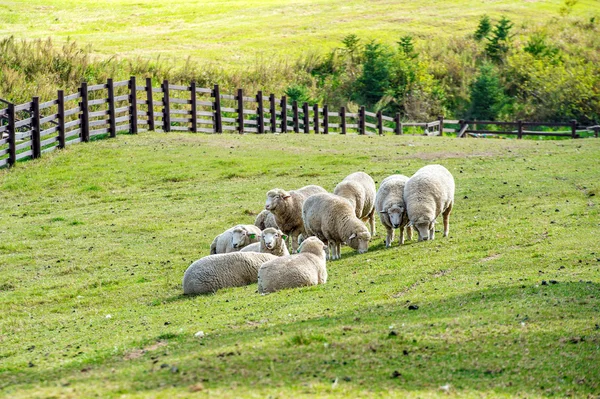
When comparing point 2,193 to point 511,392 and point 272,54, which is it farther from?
point 272,54

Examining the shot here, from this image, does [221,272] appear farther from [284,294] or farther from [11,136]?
[11,136]

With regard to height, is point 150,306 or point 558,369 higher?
point 558,369

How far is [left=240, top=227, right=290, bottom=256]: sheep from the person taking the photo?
1486cm

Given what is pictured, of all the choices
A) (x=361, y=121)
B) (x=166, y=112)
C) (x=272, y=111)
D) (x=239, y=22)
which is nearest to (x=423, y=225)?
(x=166, y=112)

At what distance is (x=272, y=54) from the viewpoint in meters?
67.2

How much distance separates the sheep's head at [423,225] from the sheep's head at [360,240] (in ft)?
2.92

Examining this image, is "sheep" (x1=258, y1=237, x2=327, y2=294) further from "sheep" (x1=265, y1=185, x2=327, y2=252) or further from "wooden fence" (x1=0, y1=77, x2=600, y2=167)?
"wooden fence" (x1=0, y1=77, x2=600, y2=167)

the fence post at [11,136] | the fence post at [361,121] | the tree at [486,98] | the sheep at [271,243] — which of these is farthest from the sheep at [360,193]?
the tree at [486,98]

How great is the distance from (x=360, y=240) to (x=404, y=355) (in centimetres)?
761


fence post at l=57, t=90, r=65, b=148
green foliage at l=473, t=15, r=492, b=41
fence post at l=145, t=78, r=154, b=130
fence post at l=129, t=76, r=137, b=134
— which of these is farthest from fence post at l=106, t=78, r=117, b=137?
green foliage at l=473, t=15, r=492, b=41

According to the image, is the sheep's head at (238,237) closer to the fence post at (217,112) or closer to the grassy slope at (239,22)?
the fence post at (217,112)

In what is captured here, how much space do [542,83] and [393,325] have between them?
5083 cm

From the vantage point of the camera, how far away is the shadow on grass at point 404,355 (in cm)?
797

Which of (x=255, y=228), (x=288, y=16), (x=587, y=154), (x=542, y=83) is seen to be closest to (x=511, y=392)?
(x=255, y=228)
